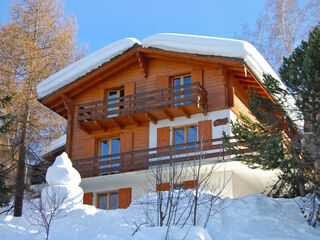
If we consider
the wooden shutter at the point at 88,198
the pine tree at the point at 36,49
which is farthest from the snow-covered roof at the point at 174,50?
the wooden shutter at the point at 88,198

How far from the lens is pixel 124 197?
66.0 feet

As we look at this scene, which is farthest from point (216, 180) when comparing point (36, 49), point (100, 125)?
point (36, 49)

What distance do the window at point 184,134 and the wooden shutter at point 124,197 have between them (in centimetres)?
265

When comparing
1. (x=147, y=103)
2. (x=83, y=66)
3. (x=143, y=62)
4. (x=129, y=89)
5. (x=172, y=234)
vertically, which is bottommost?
(x=172, y=234)

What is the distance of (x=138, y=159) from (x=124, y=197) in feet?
5.26

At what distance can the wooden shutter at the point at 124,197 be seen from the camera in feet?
65.3

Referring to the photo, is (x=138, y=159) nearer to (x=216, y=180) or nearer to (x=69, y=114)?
(x=216, y=180)

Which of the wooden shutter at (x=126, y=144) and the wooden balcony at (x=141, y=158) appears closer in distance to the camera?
the wooden balcony at (x=141, y=158)

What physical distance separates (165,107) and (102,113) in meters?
2.87

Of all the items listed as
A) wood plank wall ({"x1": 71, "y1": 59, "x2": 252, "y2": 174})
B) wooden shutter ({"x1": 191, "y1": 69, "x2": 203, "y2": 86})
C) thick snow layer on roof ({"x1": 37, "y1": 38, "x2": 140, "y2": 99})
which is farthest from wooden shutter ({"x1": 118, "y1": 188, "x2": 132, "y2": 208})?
thick snow layer on roof ({"x1": 37, "y1": 38, "x2": 140, "y2": 99})

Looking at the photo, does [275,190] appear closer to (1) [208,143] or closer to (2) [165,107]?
(1) [208,143]

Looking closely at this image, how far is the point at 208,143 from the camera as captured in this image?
1950cm

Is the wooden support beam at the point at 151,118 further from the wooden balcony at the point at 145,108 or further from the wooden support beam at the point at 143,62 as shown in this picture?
the wooden support beam at the point at 143,62

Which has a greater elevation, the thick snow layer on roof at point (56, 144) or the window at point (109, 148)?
the thick snow layer on roof at point (56, 144)
